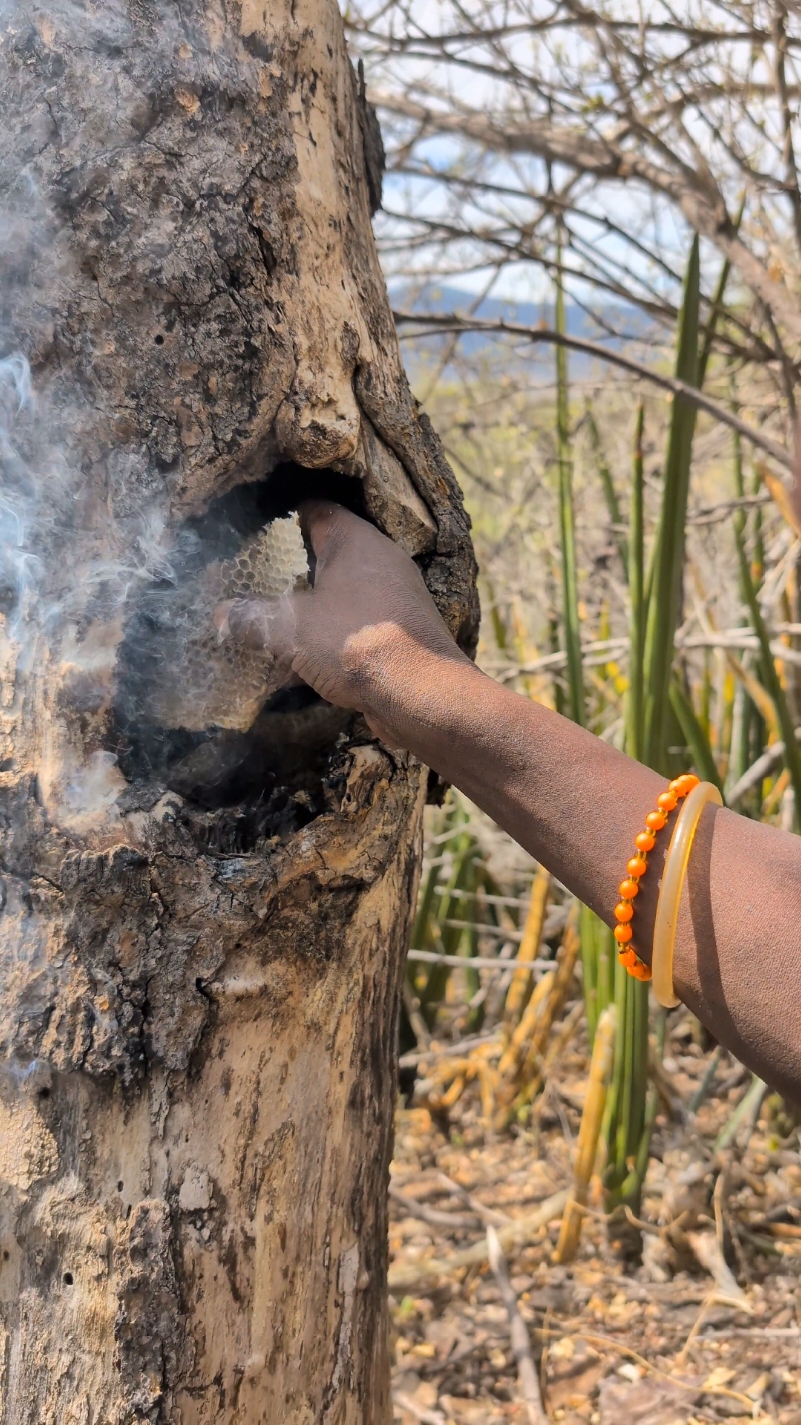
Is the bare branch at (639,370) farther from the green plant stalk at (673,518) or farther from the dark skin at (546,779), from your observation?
the dark skin at (546,779)

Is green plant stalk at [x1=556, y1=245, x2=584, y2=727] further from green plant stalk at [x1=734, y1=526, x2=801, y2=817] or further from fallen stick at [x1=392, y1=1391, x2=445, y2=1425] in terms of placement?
fallen stick at [x1=392, y1=1391, x2=445, y2=1425]

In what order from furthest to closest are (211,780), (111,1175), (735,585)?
(735,585), (211,780), (111,1175)

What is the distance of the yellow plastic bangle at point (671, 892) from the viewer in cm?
77

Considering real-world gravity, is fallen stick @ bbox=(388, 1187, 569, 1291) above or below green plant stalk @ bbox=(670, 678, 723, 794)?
below

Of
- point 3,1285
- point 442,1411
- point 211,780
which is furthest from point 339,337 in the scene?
point 442,1411

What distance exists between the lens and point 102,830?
0.95 meters

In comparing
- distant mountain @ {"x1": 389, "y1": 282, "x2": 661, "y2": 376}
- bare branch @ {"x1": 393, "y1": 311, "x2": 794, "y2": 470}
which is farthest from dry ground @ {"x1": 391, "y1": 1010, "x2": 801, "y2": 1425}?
distant mountain @ {"x1": 389, "y1": 282, "x2": 661, "y2": 376}

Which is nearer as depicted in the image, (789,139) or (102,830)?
(102,830)

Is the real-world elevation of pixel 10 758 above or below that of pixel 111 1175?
above

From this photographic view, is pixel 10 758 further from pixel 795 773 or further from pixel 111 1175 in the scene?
pixel 795 773

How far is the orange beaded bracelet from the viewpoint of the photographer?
31.0 inches

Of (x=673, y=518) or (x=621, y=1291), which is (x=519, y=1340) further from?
(x=673, y=518)

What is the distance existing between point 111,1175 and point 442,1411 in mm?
1166

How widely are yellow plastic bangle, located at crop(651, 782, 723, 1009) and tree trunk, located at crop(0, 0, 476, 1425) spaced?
34cm
